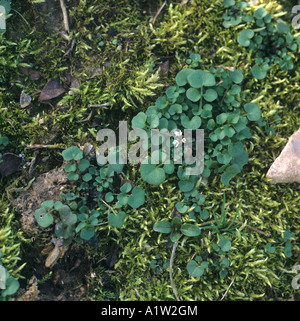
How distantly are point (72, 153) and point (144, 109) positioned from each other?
677 millimetres

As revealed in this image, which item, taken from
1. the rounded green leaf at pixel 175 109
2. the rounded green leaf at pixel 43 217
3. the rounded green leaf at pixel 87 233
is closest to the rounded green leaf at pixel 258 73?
the rounded green leaf at pixel 175 109

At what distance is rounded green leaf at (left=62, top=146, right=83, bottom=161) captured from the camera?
233cm

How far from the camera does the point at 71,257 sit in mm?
2320

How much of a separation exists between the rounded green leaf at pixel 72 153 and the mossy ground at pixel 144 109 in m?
0.17

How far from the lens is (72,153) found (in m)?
2.36

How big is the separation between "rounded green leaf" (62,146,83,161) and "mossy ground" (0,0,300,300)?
0.17 m

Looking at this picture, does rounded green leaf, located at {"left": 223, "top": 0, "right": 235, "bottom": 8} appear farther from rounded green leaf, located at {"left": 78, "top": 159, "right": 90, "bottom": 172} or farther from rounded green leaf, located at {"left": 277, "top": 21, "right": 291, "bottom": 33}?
rounded green leaf, located at {"left": 78, "top": 159, "right": 90, "bottom": 172}

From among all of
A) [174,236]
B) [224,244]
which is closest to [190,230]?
[174,236]

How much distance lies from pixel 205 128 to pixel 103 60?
0.99 metres

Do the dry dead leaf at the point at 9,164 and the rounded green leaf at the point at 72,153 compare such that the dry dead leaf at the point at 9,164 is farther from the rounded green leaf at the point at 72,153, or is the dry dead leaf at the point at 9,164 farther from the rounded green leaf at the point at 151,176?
the rounded green leaf at the point at 151,176

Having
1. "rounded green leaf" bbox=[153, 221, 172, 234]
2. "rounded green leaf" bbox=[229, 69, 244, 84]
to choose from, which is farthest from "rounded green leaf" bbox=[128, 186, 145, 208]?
"rounded green leaf" bbox=[229, 69, 244, 84]

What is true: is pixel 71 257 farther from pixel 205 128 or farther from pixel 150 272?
pixel 205 128

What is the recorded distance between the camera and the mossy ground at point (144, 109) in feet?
7.86

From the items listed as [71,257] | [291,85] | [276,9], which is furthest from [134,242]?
[276,9]
